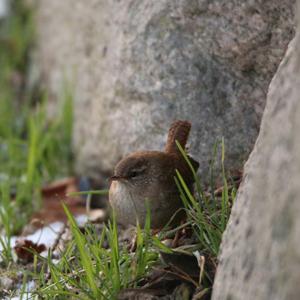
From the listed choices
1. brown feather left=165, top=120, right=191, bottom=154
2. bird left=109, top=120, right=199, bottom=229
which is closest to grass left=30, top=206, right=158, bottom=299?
bird left=109, top=120, right=199, bottom=229

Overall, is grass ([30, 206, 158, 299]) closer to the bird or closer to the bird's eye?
the bird

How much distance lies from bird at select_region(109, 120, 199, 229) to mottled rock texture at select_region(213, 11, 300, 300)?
97 centimetres

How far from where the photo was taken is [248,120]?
3740mm

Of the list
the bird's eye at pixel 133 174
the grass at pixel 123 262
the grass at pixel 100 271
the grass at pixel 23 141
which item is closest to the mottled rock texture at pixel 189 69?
the bird's eye at pixel 133 174

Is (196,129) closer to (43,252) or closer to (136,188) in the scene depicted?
(136,188)

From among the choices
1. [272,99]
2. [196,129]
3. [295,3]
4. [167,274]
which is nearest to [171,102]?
[196,129]

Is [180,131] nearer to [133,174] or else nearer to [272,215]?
[133,174]

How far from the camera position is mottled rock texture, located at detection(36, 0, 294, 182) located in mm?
3570

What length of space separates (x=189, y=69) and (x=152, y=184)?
721mm

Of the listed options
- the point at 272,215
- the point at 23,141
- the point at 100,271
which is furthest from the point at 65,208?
the point at 23,141

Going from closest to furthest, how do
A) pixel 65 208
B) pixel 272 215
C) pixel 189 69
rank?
pixel 272 215 < pixel 65 208 < pixel 189 69

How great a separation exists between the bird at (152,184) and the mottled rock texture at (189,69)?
0.93ft

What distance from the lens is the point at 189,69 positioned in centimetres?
391

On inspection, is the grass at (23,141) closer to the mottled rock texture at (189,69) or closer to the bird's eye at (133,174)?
the mottled rock texture at (189,69)
